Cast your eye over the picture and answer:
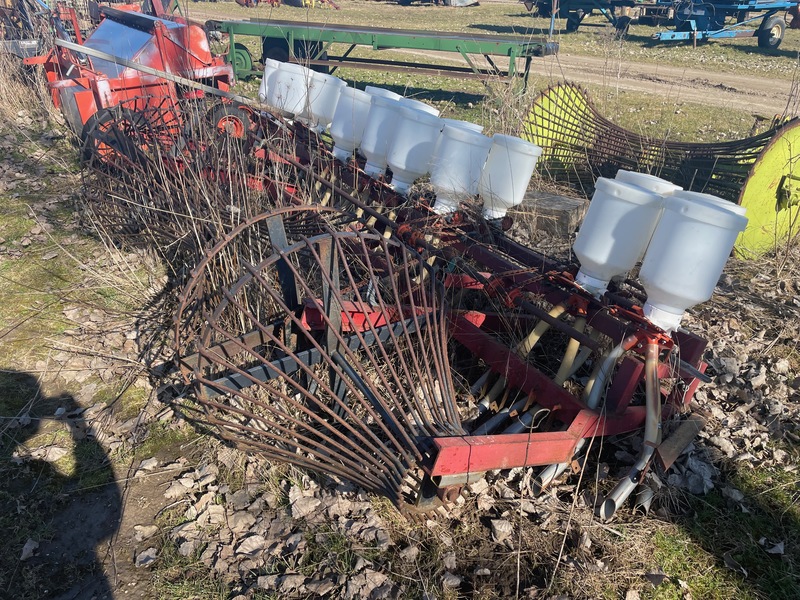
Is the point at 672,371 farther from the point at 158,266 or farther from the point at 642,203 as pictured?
the point at 158,266

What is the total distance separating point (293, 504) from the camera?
2537 millimetres

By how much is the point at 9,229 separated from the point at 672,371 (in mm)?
4879

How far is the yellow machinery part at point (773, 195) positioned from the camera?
4.04 metres

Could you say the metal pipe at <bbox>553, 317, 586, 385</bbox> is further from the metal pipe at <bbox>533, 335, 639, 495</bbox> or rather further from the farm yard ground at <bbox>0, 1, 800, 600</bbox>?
the farm yard ground at <bbox>0, 1, 800, 600</bbox>

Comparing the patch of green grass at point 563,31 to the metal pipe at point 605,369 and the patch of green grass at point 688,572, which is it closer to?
the metal pipe at point 605,369

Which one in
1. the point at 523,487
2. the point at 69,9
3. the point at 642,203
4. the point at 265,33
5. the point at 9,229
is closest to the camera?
the point at 642,203

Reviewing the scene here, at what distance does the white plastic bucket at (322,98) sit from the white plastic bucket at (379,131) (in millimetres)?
766

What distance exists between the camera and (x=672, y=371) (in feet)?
8.11

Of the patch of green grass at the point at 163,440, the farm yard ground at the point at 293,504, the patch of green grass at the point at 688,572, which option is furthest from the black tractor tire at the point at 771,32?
the patch of green grass at the point at 163,440

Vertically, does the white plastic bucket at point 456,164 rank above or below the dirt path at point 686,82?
below

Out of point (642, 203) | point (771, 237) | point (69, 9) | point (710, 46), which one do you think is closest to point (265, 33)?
point (69, 9)

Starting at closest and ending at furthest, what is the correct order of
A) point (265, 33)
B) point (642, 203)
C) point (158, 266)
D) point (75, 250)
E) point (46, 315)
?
point (642, 203) → point (46, 315) → point (158, 266) → point (75, 250) → point (265, 33)

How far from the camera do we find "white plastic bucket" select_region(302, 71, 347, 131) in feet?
15.4

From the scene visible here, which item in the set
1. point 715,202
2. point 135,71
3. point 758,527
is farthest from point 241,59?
point 758,527
